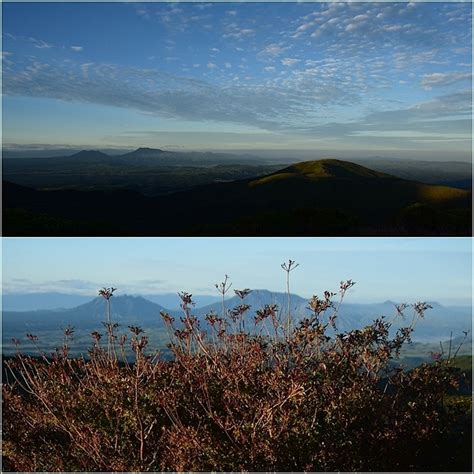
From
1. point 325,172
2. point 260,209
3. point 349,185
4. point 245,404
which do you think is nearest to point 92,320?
point 245,404

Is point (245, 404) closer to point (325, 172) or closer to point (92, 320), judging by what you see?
point (92, 320)

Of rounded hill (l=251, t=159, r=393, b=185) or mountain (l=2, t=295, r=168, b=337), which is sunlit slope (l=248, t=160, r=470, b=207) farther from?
mountain (l=2, t=295, r=168, b=337)

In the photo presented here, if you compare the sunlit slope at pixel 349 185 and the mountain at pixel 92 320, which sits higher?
the sunlit slope at pixel 349 185

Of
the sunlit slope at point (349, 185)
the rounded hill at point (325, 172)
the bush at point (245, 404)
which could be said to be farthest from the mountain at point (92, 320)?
the rounded hill at point (325, 172)

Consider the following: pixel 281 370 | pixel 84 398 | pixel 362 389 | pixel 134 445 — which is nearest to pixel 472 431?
pixel 362 389

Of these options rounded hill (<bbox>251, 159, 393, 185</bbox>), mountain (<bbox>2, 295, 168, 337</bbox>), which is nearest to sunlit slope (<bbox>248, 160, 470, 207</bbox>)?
rounded hill (<bbox>251, 159, 393, 185</bbox>)

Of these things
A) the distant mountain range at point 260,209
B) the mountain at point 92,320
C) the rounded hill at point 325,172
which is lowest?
the mountain at point 92,320

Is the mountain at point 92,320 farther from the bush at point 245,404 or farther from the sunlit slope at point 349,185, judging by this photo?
the sunlit slope at point 349,185
